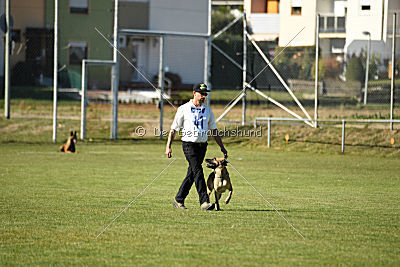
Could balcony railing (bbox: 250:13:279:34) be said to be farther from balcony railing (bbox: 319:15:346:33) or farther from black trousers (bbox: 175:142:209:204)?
→ black trousers (bbox: 175:142:209:204)

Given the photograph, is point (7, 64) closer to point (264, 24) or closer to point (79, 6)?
point (79, 6)

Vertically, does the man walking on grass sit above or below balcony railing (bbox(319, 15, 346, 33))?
below

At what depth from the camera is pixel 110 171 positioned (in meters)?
19.1

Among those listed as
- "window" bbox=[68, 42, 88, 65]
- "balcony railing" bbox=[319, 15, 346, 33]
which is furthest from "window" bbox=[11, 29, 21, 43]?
"balcony railing" bbox=[319, 15, 346, 33]

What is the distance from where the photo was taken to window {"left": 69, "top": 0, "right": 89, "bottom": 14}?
31.2 m

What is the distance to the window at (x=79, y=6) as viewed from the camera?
3124 centimetres

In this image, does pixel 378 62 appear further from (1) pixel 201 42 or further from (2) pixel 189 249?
(2) pixel 189 249

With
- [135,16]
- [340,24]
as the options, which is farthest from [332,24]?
[135,16]

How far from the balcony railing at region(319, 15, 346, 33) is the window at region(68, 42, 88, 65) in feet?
33.0

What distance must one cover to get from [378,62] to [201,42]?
32.9 feet

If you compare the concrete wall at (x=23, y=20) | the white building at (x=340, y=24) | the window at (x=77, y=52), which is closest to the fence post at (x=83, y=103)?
the window at (x=77, y=52)

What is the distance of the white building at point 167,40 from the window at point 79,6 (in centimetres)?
384

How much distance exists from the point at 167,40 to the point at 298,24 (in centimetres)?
996

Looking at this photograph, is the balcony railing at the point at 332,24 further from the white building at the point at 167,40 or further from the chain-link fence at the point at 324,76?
the white building at the point at 167,40
